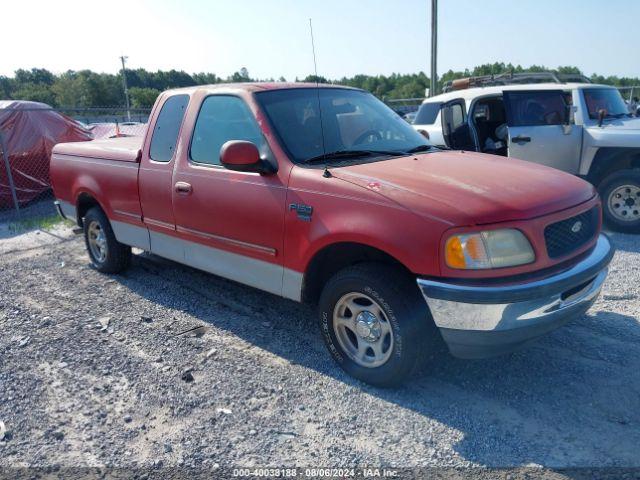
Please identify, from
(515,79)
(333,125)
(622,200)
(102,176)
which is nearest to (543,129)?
(622,200)

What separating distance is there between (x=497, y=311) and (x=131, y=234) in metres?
3.77

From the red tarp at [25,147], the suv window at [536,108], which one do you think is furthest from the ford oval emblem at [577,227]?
the red tarp at [25,147]

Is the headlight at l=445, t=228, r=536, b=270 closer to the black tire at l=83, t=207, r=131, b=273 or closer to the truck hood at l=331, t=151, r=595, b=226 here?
the truck hood at l=331, t=151, r=595, b=226

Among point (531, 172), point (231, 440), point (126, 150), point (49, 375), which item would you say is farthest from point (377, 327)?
point (126, 150)

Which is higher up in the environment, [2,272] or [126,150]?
[126,150]

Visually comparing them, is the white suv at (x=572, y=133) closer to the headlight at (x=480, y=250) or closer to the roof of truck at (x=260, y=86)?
the roof of truck at (x=260, y=86)

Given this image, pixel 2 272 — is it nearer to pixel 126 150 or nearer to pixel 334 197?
pixel 126 150

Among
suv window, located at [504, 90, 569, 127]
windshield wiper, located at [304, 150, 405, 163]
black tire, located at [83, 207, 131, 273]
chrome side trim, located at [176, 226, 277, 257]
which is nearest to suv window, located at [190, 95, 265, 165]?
windshield wiper, located at [304, 150, 405, 163]

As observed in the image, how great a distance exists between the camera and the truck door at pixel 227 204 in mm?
3820

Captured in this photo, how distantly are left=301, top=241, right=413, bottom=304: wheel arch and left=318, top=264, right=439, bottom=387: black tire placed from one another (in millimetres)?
78

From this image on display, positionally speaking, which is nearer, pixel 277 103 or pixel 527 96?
pixel 277 103

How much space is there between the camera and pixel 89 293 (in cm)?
555

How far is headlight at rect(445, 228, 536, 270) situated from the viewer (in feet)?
9.59

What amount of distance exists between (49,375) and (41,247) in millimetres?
4434
